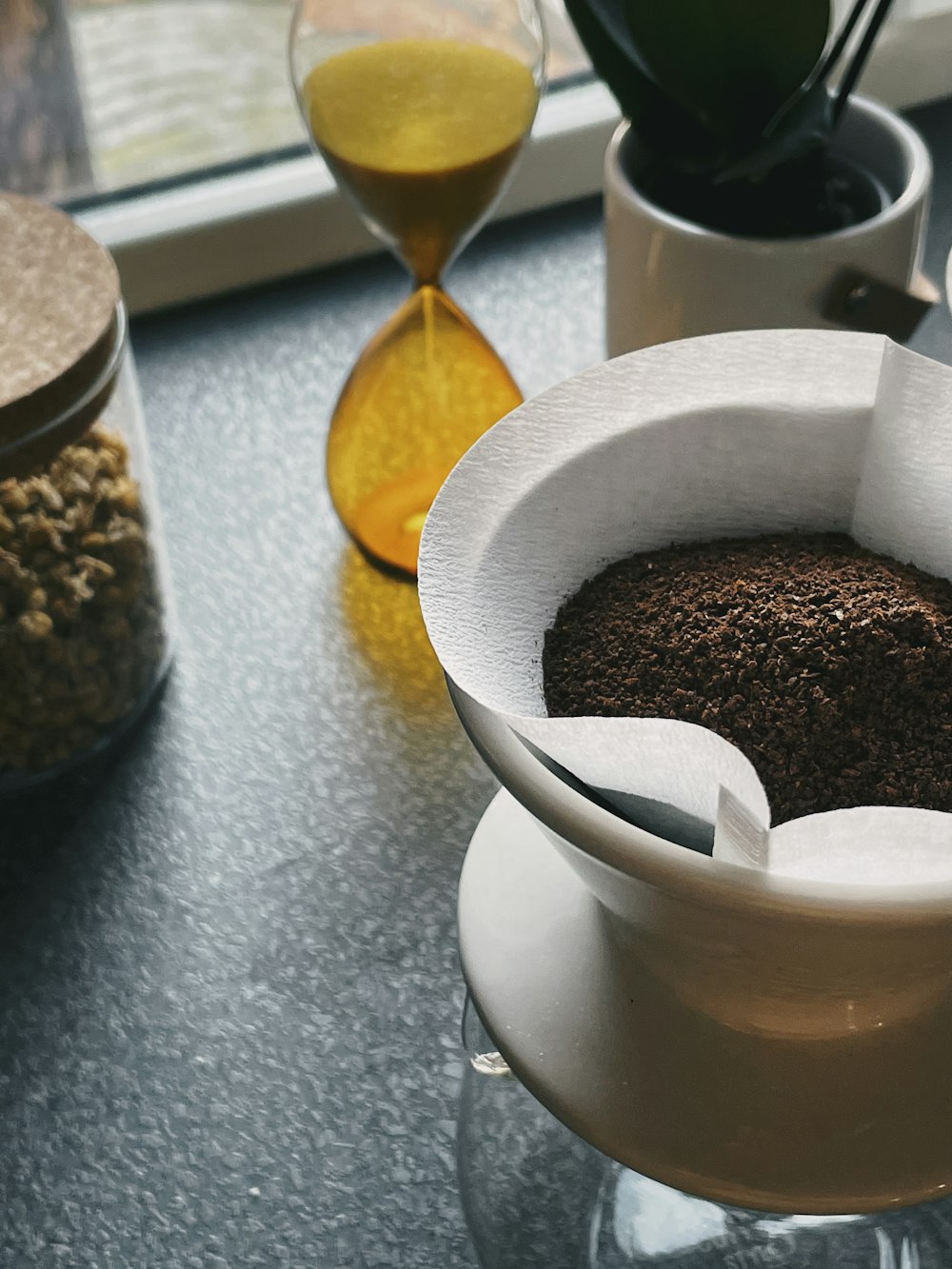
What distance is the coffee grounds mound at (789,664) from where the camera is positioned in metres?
0.35

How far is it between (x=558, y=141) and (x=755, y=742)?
0.52 meters

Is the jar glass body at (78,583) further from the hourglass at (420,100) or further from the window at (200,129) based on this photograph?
the window at (200,129)

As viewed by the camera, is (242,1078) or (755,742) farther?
(242,1078)

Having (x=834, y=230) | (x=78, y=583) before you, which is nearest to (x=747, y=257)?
(x=834, y=230)

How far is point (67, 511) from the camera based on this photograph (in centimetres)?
53

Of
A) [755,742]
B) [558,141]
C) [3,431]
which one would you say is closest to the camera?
[755,742]

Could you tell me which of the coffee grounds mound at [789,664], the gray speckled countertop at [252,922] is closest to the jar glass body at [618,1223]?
the gray speckled countertop at [252,922]

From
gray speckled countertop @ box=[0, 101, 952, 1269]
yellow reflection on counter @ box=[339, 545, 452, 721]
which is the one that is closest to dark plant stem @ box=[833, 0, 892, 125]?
gray speckled countertop @ box=[0, 101, 952, 1269]

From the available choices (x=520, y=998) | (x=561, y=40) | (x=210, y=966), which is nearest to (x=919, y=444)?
(x=520, y=998)

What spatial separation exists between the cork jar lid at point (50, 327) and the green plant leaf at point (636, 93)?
18 cm

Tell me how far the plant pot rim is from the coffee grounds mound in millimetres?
163

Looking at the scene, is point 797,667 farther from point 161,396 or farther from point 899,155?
point 161,396

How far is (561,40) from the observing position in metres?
0.86

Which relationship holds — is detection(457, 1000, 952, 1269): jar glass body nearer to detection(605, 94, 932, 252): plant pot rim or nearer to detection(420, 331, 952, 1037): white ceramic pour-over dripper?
detection(420, 331, 952, 1037): white ceramic pour-over dripper
